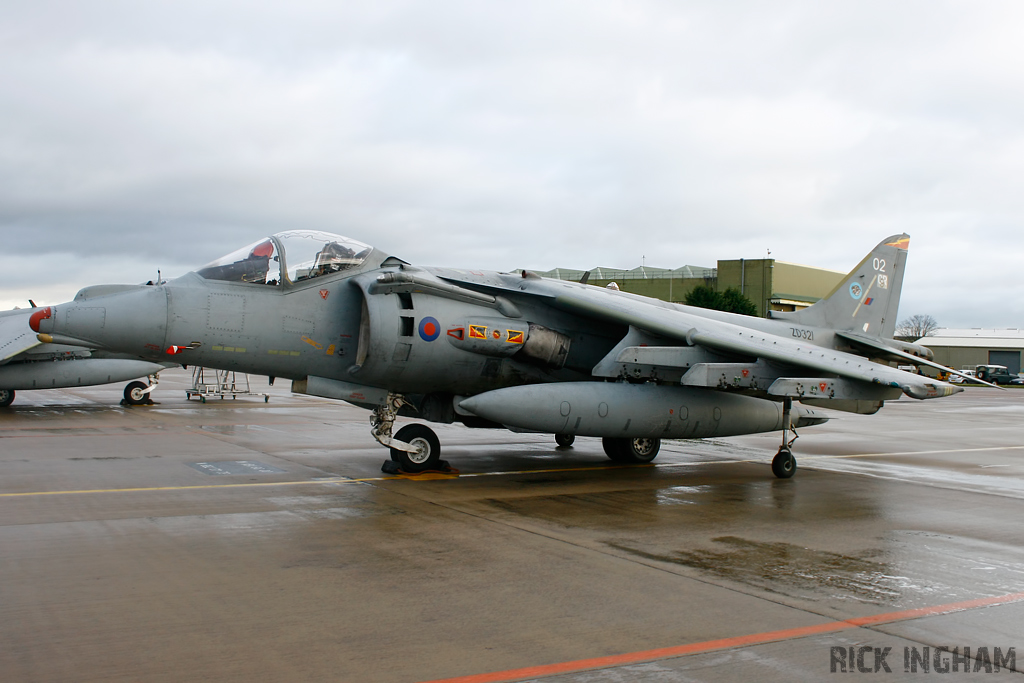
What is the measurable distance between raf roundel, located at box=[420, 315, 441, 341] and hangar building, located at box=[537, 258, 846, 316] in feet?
126

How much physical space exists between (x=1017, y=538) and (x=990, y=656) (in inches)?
155

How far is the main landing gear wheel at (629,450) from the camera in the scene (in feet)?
41.2

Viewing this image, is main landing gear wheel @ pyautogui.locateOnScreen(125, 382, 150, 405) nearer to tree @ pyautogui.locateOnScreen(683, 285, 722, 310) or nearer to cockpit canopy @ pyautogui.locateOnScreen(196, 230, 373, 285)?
cockpit canopy @ pyautogui.locateOnScreen(196, 230, 373, 285)

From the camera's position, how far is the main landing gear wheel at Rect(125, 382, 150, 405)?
21.4 metres

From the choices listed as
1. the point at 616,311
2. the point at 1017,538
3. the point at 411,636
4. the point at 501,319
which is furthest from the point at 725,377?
the point at 411,636

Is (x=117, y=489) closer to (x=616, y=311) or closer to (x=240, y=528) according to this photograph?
(x=240, y=528)

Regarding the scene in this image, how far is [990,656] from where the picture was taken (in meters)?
4.31

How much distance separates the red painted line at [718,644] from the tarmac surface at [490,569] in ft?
0.07

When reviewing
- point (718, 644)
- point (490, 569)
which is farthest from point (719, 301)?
point (718, 644)

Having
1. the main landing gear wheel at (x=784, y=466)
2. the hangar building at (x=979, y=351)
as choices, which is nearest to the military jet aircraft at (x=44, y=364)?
the main landing gear wheel at (x=784, y=466)

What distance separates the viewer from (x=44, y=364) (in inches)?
755

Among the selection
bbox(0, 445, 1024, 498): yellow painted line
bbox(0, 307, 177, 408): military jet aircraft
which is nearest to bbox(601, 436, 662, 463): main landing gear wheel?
bbox(0, 445, 1024, 498): yellow painted line

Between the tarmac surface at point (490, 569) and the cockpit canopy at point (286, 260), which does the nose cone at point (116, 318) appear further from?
the tarmac surface at point (490, 569)

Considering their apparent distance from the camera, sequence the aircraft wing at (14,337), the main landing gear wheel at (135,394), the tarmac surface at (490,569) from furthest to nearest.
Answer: the main landing gear wheel at (135,394)
the aircraft wing at (14,337)
the tarmac surface at (490,569)
